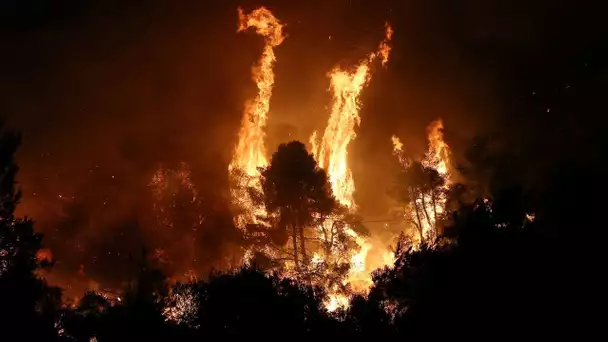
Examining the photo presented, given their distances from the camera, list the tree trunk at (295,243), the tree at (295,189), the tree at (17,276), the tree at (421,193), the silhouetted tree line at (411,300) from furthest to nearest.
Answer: the tree at (421,193) → the tree at (295,189) → the tree trunk at (295,243) → the tree at (17,276) → the silhouetted tree line at (411,300)

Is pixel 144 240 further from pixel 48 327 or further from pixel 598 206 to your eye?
pixel 598 206

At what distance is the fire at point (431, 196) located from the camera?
46.5m

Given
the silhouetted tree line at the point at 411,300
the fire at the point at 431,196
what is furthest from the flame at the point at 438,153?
the silhouetted tree line at the point at 411,300

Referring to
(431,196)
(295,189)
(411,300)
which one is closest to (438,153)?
(431,196)

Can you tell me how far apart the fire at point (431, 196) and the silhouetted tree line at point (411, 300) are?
26466 millimetres

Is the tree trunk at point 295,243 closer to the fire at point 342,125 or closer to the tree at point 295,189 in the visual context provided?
the tree at point 295,189

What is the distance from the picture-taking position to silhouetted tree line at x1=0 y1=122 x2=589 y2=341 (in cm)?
1408

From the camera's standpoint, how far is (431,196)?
155 ft

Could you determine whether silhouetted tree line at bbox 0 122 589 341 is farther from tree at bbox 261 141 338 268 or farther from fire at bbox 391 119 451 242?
fire at bbox 391 119 451 242

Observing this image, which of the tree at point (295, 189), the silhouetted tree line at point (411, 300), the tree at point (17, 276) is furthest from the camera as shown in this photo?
the tree at point (295, 189)

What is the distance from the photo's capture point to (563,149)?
142ft

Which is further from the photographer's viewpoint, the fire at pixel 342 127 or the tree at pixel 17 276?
the fire at pixel 342 127

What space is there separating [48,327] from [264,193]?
72.4ft

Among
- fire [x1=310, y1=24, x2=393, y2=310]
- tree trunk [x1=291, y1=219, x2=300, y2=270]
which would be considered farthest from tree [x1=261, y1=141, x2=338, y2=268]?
fire [x1=310, y1=24, x2=393, y2=310]
